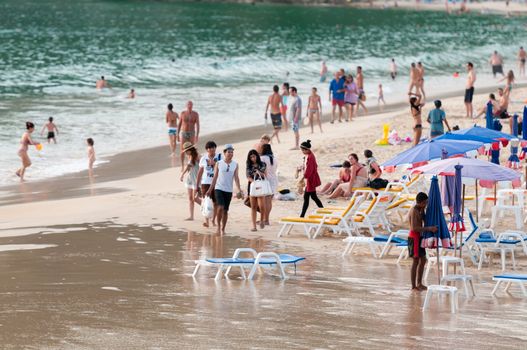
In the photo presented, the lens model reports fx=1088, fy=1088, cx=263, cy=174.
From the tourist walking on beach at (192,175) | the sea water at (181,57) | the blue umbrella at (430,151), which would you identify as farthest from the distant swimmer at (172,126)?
the blue umbrella at (430,151)

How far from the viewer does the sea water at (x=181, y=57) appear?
31031mm

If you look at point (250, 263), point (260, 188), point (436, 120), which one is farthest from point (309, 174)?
point (436, 120)

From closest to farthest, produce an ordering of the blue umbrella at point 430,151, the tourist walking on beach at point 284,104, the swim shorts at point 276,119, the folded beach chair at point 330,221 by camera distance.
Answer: the blue umbrella at point 430,151
the folded beach chair at point 330,221
the swim shorts at point 276,119
the tourist walking on beach at point 284,104

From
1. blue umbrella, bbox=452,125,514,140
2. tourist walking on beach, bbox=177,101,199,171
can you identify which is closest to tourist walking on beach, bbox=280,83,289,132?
tourist walking on beach, bbox=177,101,199,171

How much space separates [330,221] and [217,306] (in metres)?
4.47

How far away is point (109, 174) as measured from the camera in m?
21.3

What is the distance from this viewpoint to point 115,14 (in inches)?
3962

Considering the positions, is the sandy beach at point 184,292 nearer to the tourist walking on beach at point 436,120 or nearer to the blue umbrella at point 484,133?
the blue umbrella at point 484,133

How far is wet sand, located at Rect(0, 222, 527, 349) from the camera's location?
8.83 meters

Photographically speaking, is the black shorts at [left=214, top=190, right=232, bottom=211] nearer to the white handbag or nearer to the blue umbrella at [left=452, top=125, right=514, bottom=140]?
the white handbag

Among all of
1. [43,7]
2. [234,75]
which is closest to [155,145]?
[234,75]

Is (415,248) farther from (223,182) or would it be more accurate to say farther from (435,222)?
(223,182)

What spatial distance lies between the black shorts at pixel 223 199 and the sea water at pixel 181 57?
8049 millimetres

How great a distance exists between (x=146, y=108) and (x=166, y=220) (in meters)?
20.1
